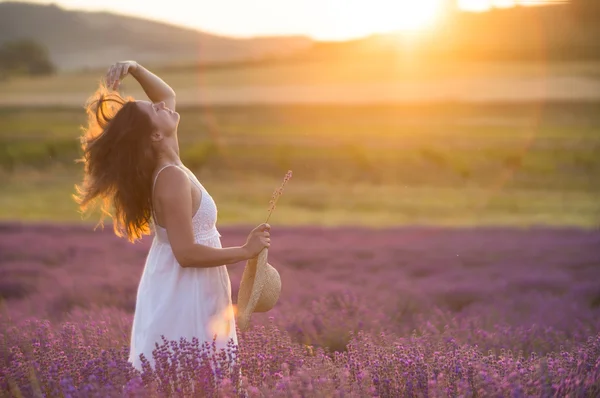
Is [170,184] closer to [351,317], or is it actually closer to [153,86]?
[153,86]

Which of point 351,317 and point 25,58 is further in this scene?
point 25,58

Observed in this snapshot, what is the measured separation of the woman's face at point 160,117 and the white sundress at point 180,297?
0.21 m

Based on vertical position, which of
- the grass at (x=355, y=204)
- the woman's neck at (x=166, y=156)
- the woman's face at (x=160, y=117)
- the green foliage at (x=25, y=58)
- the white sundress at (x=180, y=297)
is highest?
the green foliage at (x=25, y=58)

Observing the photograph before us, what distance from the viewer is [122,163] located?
3186 mm

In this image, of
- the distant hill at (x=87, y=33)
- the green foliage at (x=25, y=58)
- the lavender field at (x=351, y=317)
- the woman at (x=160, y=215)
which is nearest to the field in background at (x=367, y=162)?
the lavender field at (x=351, y=317)

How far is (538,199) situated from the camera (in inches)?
843

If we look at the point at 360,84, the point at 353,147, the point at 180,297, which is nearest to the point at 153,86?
the point at 180,297

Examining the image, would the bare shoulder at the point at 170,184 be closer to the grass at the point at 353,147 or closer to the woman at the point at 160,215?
the woman at the point at 160,215

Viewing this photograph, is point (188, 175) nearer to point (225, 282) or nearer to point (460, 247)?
point (225, 282)

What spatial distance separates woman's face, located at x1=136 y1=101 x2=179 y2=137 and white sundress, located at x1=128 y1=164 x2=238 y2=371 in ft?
0.68

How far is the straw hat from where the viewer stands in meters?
3.24

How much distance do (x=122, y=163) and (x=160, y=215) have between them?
270 millimetres

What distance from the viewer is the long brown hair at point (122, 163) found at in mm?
3166

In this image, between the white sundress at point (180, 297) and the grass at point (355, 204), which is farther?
the grass at point (355, 204)
